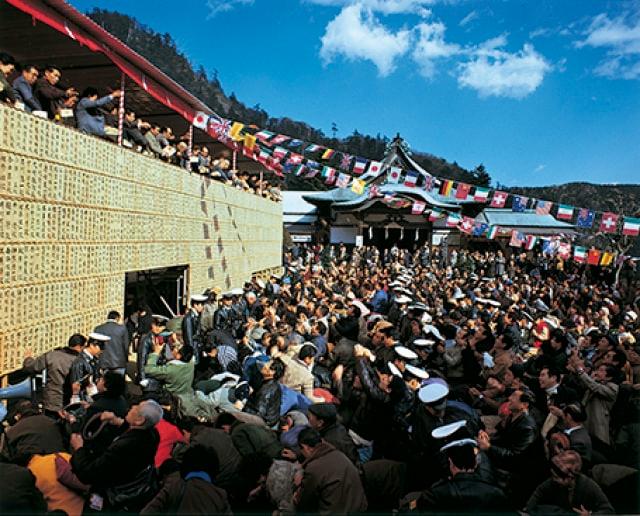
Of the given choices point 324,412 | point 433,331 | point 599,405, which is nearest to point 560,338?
point 599,405

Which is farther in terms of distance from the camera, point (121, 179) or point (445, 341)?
point (121, 179)

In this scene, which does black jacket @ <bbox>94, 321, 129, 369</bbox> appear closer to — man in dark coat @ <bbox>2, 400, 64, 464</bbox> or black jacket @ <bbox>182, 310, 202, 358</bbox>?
black jacket @ <bbox>182, 310, 202, 358</bbox>

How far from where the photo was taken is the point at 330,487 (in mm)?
2945

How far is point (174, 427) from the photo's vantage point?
398 cm

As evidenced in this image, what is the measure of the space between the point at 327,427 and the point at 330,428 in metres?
0.03

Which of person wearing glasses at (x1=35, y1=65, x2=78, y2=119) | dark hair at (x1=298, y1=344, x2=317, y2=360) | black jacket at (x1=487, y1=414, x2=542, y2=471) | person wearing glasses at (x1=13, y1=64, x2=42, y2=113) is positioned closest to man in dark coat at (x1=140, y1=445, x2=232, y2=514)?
black jacket at (x1=487, y1=414, x2=542, y2=471)

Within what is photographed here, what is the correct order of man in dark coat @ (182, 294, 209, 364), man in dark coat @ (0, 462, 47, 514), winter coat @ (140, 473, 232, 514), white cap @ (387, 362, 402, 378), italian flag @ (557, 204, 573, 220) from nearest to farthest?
winter coat @ (140, 473, 232, 514)
man in dark coat @ (0, 462, 47, 514)
white cap @ (387, 362, 402, 378)
man in dark coat @ (182, 294, 209, 364)
italian flag @ (557, 204, 573, 220)

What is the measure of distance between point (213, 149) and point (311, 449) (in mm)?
14052

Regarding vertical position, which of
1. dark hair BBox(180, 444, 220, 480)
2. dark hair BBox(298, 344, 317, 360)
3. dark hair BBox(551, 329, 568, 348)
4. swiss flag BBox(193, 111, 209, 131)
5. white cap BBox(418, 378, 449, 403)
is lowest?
dark hair BBox(298, 344, 317, 360)

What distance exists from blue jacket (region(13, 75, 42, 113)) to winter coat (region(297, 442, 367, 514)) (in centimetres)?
560

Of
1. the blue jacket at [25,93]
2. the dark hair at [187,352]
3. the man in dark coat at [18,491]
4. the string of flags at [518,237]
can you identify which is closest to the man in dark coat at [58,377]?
the dark hair at [187,352]

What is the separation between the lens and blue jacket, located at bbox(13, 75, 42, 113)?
5.74m

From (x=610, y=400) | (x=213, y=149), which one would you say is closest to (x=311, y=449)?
(x=610, y=400)

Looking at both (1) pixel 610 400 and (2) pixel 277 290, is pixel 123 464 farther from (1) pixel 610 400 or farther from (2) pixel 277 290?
(2) pixel 277 290
